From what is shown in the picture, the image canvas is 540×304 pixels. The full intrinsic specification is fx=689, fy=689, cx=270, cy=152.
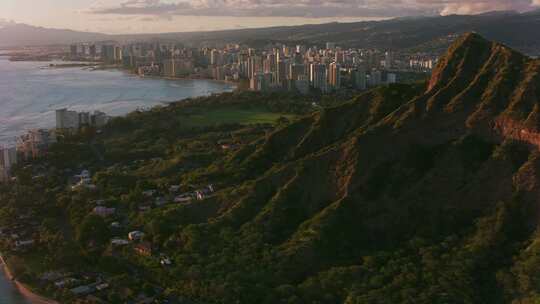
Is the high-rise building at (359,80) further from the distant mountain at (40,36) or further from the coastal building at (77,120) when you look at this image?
the distant mountain at (40,36)

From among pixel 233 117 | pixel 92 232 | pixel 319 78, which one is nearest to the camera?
pixel 92 232

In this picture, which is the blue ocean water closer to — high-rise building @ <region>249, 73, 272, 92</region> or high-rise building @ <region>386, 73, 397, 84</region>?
high-rise building @ <region>249, 73, 272, 92</region>

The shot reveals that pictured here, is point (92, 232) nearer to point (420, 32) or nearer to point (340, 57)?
point (340, 57)

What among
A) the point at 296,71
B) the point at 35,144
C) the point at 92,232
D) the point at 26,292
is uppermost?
the point at 296,71

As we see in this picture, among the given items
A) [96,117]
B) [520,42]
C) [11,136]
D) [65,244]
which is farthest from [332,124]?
[520,42]

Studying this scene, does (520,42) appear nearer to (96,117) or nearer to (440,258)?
(96,117)

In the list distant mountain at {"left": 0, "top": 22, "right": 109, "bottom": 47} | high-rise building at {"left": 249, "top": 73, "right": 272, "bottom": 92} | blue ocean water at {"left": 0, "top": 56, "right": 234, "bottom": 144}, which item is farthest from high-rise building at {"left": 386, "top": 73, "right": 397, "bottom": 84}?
distant mountain at {"left": 0, "top": 22, "right": 109, "bottom": 47}

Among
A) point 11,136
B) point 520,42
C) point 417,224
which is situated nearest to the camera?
point 417,224

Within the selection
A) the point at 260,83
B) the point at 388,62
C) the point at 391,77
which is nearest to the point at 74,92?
the point at 260,83
